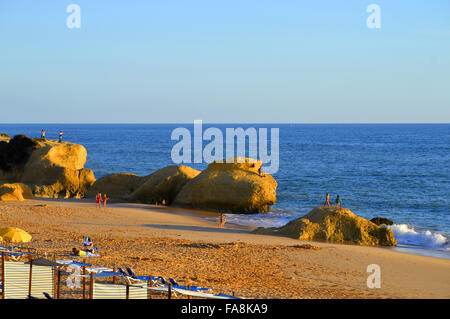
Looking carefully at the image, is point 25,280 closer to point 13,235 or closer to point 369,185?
point 13,235

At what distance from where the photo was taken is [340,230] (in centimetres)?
2377

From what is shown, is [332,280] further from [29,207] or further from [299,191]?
[299,191]

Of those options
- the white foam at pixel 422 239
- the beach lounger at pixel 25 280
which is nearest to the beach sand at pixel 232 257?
the white foam at pixel 422 239

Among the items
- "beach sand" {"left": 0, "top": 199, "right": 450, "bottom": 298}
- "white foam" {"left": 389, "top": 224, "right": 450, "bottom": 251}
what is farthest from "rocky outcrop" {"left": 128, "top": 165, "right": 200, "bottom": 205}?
"white foam" {"left": 389, "top": 224, "right": 450, "bottom": 251}

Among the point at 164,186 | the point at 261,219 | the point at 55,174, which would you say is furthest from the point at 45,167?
the point at 261,219

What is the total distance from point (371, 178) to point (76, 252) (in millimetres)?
46395

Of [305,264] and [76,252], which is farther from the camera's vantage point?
[305,264]

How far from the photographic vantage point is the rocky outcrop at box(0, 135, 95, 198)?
38.4 metres

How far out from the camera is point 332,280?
639 inches

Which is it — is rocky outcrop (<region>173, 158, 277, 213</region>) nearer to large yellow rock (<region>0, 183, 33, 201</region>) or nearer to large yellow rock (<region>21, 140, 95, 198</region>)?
large yellow rock (<region>21, 140, 95, 198</region>)

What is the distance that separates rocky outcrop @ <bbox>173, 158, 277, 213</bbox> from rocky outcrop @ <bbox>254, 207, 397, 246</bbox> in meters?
8.38
